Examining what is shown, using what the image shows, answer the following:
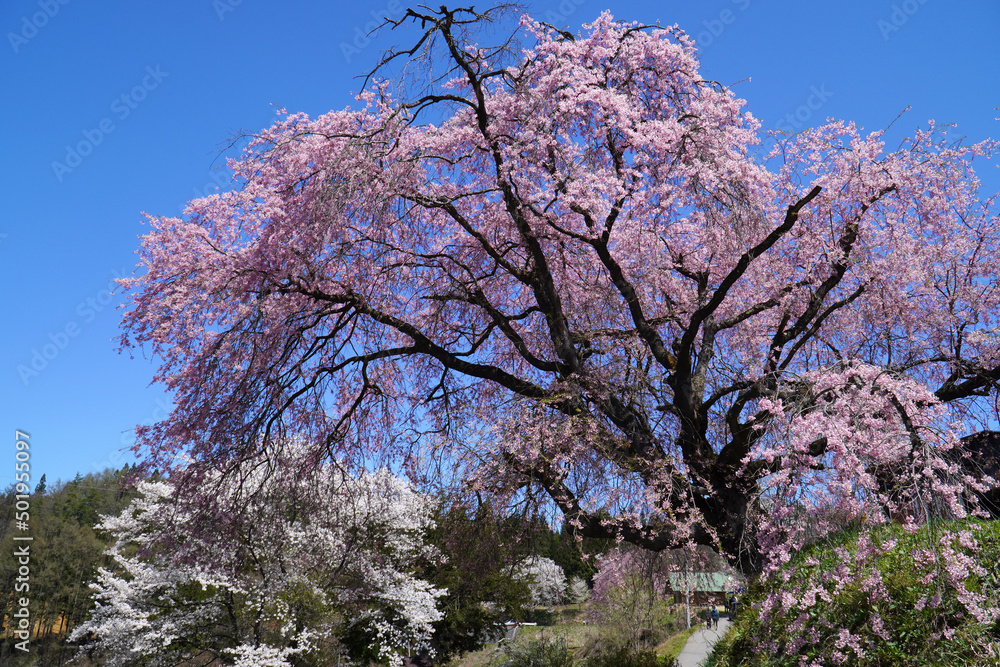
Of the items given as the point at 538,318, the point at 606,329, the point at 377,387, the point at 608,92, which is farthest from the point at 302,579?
the point at 608,92

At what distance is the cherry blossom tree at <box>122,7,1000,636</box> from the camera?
820cm

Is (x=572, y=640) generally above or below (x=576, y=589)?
below

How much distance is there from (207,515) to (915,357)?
10.4 m

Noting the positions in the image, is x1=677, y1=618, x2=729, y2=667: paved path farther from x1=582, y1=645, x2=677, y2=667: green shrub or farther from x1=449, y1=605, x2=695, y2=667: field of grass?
x1=582, y1=645, x2=677, y2=667: green shrub

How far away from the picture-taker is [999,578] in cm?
501

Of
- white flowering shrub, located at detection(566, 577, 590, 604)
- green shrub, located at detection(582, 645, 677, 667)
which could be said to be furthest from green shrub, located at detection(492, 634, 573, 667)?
white flowering shrub, located at detection(566, 577, 590, 604)

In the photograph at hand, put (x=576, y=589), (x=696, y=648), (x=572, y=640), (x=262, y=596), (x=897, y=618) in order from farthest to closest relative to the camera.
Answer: (x=576, y=589), (x=696, y=648), (x=572, y=640), (x=262, y=596), (x=897, y=618)

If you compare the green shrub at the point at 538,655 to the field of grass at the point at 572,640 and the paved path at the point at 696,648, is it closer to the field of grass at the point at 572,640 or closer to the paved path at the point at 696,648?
the field of grass at the point at 572,640

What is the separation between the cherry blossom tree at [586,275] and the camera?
26.9 feet

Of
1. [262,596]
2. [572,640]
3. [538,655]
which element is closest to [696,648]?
[572,640]

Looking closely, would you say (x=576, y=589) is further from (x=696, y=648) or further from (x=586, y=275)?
(x=586, y=275)

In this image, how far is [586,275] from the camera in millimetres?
10789

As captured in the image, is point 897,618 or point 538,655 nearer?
point 897,618

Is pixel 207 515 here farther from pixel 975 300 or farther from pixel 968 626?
pixel 975 300
